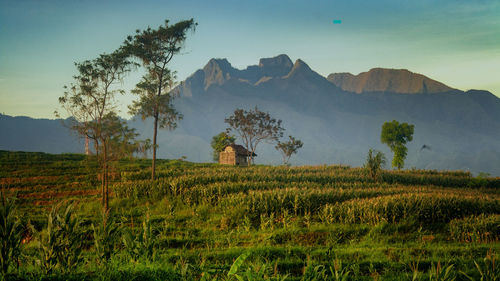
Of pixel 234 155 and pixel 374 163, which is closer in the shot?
pixel 374 163

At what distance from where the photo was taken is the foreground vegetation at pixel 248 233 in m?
5.01

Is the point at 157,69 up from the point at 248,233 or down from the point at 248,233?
up

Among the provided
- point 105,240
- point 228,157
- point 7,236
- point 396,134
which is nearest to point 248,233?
point 105,240

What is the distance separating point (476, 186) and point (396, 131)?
109 ft

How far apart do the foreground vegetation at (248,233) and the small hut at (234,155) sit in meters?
28.1

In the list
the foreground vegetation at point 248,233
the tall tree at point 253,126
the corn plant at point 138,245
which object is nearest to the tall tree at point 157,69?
the foreground vegetation at point 248,233

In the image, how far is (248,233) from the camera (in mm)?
12000

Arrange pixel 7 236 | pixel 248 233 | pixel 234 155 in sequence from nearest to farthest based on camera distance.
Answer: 1. pixel 7 236
2. pixel 248 233
3. pixel 234 155

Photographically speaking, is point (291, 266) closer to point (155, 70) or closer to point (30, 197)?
point (30, 197)

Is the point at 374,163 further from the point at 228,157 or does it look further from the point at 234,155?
the point at 228,157

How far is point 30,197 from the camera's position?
22734 mm

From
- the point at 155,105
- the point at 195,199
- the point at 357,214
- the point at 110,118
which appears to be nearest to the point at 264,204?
the point at 357,214

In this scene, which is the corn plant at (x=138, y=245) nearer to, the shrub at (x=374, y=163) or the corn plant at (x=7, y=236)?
the corn plant at (x=7, y=236)

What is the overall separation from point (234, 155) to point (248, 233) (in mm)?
44005
